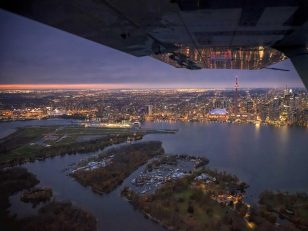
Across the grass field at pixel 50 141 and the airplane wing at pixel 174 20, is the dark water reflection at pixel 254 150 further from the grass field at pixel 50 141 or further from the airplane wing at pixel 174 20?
the airplane wing at pixel 174 20

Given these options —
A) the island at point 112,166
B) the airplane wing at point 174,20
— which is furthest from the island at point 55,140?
the airplane wing at point 174,20

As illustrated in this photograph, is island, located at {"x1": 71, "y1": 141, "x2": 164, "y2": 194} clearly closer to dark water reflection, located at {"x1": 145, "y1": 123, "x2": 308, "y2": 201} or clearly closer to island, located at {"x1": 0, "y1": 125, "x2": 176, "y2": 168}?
dark water reflection, located at {"x1": 145, "y1": 123, "x2": 308, "y2": 201}

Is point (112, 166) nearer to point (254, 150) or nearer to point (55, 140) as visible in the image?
point (254, 150)

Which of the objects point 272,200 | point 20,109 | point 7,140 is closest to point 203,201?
point 272,200

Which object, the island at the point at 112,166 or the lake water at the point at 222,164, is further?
the island at the point at 112,166

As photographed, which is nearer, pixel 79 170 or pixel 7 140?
pixel 79 170

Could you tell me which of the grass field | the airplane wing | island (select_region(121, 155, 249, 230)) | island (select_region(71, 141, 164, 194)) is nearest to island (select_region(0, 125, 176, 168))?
the grass field

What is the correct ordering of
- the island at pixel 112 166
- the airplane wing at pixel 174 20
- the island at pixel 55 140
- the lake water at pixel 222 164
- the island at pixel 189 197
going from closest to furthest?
the airplane wing at pixel 174 20, the island at pixel 189 197, the lake water at pixel 222 164, the island at pixel 112 166, the island at pixel 55 140

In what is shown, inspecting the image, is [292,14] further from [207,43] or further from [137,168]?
[137,168]
